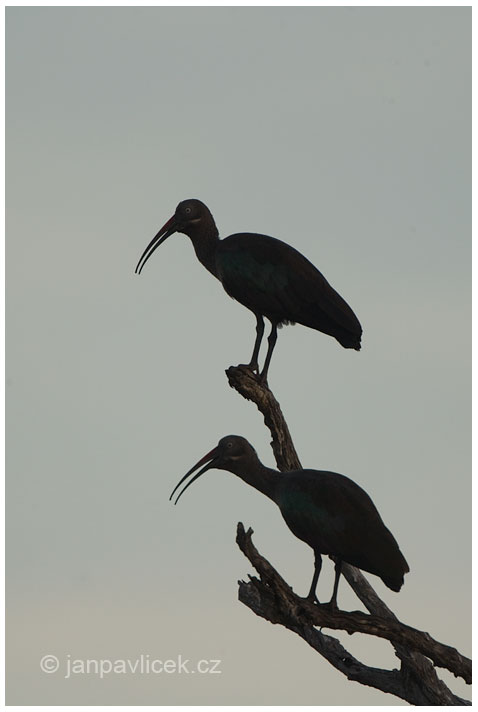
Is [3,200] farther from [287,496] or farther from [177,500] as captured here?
[287,496]

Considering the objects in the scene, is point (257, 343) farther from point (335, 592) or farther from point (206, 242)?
point (335, 592)

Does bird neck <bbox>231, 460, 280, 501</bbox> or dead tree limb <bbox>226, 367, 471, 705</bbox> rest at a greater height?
bird neck <bbox>231, 460, 280, 501</bbox>

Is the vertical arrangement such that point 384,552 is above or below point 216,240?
below

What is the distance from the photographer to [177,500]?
15.2 m

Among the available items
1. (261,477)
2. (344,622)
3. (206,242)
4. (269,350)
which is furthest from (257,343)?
(344,622)

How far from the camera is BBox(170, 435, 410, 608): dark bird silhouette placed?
1341 cm

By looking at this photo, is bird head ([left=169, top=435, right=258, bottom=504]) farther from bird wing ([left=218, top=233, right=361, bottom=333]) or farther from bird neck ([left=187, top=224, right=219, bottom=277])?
bird neck ([left=187, top=224, right=219, bottom=277])

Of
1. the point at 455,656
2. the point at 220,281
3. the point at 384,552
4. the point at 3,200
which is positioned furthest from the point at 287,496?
the point at 3,200

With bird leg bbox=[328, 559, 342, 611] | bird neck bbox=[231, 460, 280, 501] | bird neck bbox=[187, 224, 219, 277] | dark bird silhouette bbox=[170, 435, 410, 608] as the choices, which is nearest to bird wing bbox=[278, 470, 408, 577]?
dark bird silhouette bbox=[170, 435, 410, 608]

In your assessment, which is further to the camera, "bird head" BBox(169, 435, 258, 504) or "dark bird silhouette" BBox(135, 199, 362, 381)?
"dark bird silhouette" BBox(135, 199, 362, 381)

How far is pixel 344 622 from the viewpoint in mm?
13477

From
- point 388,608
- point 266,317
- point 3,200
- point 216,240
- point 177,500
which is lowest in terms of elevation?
point 388,608

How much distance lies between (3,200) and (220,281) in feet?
12.8

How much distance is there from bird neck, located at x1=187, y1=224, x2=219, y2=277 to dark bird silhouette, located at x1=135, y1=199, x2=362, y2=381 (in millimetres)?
204
